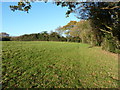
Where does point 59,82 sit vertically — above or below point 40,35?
below

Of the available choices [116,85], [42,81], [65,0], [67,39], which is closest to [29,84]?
[42,81]

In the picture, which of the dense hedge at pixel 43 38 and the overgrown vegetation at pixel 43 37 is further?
the overgrown vegetation at pixel 43 37

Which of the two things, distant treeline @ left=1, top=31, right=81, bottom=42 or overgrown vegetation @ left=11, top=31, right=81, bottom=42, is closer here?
distant treeline @ left=1, top=31, right=81, bottom=42

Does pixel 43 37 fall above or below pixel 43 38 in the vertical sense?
above

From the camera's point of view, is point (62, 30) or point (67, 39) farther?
point (62, 30)

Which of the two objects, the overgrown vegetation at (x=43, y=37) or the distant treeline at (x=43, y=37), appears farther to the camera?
the overgrown vegetation at (x=43, y=37)

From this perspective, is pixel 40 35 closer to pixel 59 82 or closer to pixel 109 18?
pixel 109 18

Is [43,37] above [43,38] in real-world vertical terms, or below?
above

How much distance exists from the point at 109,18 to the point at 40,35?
2903cm

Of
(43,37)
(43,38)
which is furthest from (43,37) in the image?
(43,38)

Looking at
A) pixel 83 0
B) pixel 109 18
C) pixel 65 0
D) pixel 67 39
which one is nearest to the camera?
pixel 65 0

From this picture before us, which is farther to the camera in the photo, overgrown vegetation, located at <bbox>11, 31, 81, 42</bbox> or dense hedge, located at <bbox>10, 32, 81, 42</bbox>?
overgrown vegetation, located at <bbox>11, 31, 81, 42</bbox>

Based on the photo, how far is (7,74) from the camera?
354 centimetres

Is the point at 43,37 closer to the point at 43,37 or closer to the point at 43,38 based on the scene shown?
the point at 43,37
